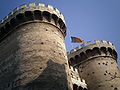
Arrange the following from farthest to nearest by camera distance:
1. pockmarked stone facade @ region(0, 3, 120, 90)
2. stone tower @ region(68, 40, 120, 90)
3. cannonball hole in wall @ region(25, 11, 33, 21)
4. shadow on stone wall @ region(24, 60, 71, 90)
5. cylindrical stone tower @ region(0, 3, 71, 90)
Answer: stone tower @ region(68, 40, 120, 90), cannonball hole in wall @ region(25, 11, 33, 21), pockmarked stone facade @ region(0, 3, 120, 90), cylindrical stone tower @ region(0, 3, 71, 90), shadow on stone wall @ region(24, 60, 71, 90)

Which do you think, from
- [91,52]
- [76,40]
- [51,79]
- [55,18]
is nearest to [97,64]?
[91,52]

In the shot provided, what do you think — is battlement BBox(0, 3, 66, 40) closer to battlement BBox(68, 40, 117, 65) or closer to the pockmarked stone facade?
the pockmarked stone facade

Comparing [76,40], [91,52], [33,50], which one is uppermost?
[76,40]

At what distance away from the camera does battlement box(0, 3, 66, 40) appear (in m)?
14.8

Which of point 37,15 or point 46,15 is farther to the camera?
point 46,15

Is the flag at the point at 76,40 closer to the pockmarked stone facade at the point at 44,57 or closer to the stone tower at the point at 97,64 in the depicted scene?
the stone tower at the point at 97,64

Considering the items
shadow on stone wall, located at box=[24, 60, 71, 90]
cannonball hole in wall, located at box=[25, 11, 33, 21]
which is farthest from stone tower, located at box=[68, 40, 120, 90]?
cannonball hole in wall, located at box=[25, 11, 33, 21]

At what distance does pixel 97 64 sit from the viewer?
18.2 m

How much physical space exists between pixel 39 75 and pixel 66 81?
5.61 ft

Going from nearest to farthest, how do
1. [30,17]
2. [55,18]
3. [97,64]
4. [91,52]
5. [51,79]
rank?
[51,79] < [30,17] < [55,18] < [97,64] < [91,52]

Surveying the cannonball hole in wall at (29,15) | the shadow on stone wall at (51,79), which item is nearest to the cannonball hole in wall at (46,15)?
the cannonball hole in wall at (29,15)

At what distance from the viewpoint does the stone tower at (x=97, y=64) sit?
17.0m

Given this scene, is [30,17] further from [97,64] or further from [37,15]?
[97,64]

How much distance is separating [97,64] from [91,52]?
1.43m
